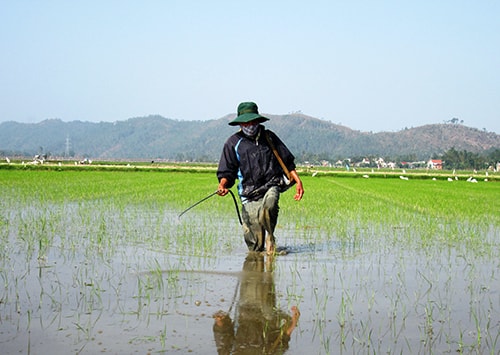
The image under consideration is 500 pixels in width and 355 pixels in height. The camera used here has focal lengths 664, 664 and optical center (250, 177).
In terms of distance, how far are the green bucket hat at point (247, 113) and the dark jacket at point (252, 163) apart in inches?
6.5

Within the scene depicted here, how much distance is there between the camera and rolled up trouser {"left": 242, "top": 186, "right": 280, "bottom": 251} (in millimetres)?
6277

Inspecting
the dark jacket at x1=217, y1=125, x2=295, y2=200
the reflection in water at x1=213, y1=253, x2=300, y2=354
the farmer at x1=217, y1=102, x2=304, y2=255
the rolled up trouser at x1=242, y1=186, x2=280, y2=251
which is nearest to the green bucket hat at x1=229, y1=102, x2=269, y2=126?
the farmer at x1=217, y1=102, x2=304, y2=255

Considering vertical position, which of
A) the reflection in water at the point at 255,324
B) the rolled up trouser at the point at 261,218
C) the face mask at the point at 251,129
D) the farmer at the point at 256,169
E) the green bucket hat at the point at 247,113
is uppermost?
the green bucket hat at the point at 247,113

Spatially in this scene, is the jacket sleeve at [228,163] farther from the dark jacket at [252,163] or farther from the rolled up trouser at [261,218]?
the rolled up trouser at [261,218]

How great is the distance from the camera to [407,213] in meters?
12.1

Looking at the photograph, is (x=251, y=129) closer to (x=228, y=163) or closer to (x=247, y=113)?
(x=247, y=113)

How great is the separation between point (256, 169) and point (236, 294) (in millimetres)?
1921

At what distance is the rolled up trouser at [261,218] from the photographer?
6.28 meters

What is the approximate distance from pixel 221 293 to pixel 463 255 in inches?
127

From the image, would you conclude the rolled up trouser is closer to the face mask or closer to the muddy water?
the muddy water

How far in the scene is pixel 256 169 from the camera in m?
6.34

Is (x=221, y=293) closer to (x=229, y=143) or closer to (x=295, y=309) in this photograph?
(x=295, y=309)

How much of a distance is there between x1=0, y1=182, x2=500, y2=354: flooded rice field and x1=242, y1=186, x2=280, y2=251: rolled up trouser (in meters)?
0.26

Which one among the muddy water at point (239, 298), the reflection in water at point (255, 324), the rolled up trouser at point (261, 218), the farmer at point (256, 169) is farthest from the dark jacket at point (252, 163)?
the reflection in water at point (255, 324)
